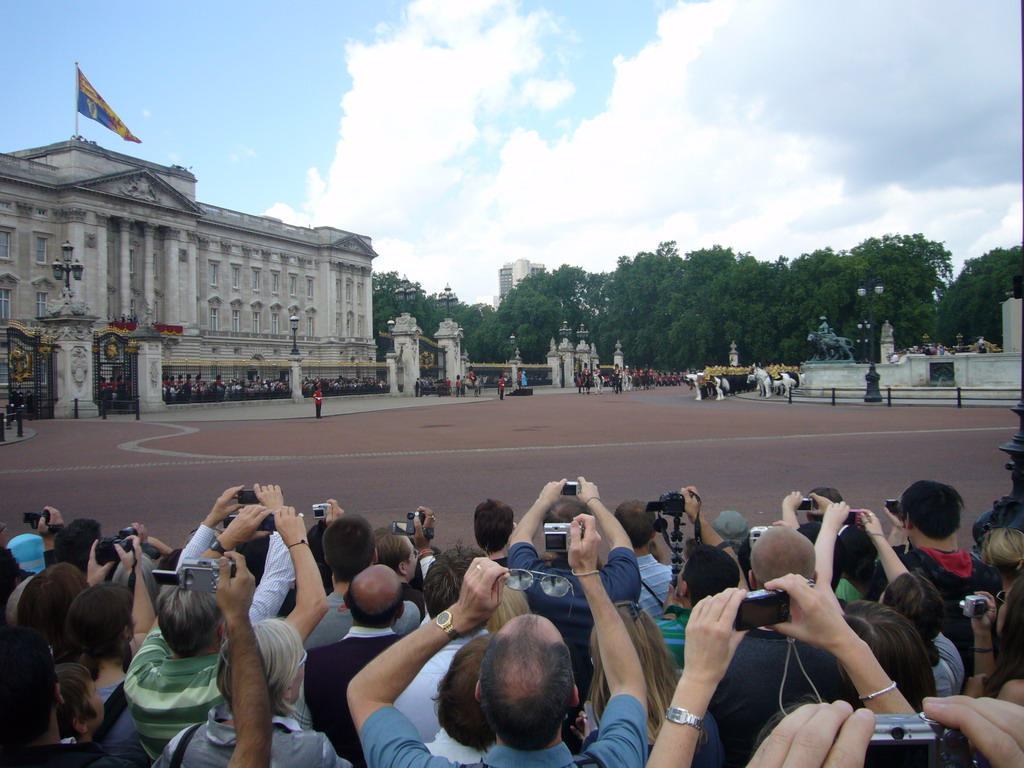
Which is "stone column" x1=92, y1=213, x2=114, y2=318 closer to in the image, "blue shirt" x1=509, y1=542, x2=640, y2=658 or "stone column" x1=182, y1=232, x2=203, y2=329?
"stone column" x1=182, y1=232, x2=203, y2=329

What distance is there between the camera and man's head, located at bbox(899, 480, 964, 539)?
4.14m

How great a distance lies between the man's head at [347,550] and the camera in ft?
12.9

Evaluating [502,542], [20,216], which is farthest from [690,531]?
[20,216]

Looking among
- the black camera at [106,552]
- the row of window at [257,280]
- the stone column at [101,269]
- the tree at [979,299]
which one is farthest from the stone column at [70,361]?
the tree at [979,299]

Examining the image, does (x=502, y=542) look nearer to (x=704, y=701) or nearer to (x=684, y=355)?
(x=704, y=701)

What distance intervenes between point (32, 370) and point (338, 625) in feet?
101

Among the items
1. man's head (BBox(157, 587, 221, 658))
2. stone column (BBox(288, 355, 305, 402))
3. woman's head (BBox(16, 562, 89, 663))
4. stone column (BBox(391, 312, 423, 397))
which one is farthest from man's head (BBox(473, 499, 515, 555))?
stone column (BBox(391, 312, 423, 397))

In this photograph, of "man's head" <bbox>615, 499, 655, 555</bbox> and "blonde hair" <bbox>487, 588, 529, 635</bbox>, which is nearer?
"blonde hair" <bbox>487, 588, 529, 635</bbox>

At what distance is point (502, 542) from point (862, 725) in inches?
122

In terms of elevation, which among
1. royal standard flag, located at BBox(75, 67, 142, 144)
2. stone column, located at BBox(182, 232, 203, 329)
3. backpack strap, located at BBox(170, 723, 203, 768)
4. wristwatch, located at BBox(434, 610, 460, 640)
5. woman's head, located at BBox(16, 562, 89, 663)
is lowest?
backpack strap, located at BBox(170, 723, 203, 768)

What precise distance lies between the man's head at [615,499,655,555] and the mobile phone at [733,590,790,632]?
2.54 meters

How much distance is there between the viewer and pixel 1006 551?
3.69 meters

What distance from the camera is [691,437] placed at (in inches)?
730

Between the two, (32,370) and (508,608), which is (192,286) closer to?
(32,370)
